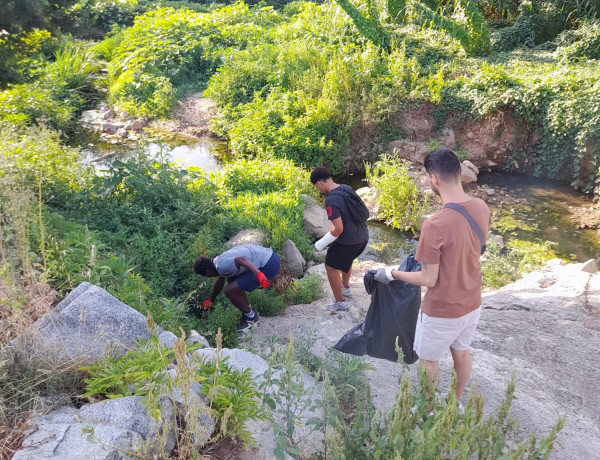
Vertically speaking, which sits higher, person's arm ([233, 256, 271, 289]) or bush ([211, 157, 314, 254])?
person's arm ([233, 256, 271, 289])

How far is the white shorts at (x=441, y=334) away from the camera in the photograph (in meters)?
3.30

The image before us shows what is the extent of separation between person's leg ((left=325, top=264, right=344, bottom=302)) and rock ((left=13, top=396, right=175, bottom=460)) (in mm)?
3108

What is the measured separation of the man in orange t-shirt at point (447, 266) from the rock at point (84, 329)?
1853mm

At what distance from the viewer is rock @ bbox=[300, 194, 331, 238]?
813 centimetres

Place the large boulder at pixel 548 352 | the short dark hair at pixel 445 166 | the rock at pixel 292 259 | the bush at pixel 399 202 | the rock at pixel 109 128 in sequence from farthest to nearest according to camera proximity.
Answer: the rock at pixel 109 128 < the bush at pixel 399 202 < the rock at pixel 292 259 < the large boulder at pixel 548 352 < the short dark hair at pixel 445 166

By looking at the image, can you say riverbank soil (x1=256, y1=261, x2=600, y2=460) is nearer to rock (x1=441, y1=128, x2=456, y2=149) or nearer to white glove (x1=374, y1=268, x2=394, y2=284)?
white glove (x1=374, y1=268, x2=394, y2=284)

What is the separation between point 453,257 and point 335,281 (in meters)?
2.68

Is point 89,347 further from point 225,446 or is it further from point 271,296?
point 271,296

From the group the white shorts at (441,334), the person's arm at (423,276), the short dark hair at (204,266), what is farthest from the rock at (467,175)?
the white shorts at (441,334)

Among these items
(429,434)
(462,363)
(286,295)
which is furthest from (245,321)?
(429,434)

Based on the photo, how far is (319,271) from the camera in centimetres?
689

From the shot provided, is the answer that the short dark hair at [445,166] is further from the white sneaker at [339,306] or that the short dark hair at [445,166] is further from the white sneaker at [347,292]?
the white sneaker at [347,292]

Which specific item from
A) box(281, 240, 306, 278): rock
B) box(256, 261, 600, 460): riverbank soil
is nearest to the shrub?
box(256, 261, 600, 460): riverbank soil

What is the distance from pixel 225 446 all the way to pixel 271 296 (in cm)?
337
